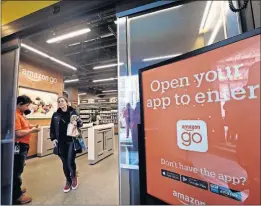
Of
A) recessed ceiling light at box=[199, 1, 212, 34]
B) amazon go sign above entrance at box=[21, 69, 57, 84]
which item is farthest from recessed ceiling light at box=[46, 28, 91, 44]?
recessed ceiling light at box=[199, 1, 212, 34]

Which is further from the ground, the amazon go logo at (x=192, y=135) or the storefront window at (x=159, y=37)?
the storefront window at (x=159, y=37)

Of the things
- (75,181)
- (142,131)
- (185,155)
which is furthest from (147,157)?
(75,181)

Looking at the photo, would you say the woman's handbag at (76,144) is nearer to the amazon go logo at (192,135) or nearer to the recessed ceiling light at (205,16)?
the amazon go logo at (192,135)

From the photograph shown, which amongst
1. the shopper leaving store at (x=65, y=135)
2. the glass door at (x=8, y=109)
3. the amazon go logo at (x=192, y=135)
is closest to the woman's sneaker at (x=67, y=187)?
the shopper leaving store at (x=65, y=135)

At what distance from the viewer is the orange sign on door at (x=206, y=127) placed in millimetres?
778

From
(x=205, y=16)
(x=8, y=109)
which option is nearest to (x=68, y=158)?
(x=8, y=109)

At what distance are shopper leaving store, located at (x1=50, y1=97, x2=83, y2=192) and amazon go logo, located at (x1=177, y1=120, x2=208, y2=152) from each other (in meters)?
1.91

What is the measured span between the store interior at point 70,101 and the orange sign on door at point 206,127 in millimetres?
1660

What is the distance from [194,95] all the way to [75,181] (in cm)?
250

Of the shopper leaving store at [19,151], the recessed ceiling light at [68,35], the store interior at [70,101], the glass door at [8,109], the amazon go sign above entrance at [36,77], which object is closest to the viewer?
the glass door at [8,109]

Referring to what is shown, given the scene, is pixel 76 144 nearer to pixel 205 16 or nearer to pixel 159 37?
pixel 159 37

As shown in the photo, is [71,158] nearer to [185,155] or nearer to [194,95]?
[185,155]

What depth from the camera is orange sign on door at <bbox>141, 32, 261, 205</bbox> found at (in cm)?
78

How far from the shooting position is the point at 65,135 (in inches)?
99.3
